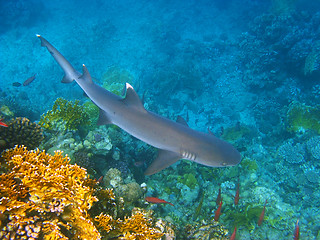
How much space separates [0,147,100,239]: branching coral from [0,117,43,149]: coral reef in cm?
211

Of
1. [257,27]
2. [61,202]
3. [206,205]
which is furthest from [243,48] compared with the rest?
[61,202]

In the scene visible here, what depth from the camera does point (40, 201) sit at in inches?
78.2

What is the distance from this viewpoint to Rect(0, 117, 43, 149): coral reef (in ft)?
13.0

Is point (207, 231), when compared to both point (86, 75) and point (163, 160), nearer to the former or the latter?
point (163, 160)

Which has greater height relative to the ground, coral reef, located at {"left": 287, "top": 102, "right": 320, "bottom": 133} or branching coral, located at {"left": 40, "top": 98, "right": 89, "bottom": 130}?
coral reef, located at {"left": 287, "top": 102, "right": 320, "bottom": 133}

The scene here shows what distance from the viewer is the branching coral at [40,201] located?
1.79 m

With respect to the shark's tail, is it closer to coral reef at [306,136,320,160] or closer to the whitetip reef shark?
the whitetip reef shark

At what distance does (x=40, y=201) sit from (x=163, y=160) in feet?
8.04

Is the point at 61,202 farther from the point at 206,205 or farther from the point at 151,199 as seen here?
the point at 206,205

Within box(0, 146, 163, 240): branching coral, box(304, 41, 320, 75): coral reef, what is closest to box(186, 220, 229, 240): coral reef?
box(0, 146, 163, 240): branching coral

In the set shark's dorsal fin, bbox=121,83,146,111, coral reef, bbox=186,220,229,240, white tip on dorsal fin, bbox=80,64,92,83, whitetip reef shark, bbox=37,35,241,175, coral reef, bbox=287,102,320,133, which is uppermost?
coral reef, bbox=287,102,320,133

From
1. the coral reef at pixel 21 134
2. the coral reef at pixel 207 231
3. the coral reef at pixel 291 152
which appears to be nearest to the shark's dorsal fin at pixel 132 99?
the coral reef at pixel 21 134

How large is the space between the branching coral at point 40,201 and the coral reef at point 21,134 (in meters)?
2.11

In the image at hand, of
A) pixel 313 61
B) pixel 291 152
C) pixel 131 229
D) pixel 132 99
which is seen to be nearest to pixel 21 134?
pixel 132 99
